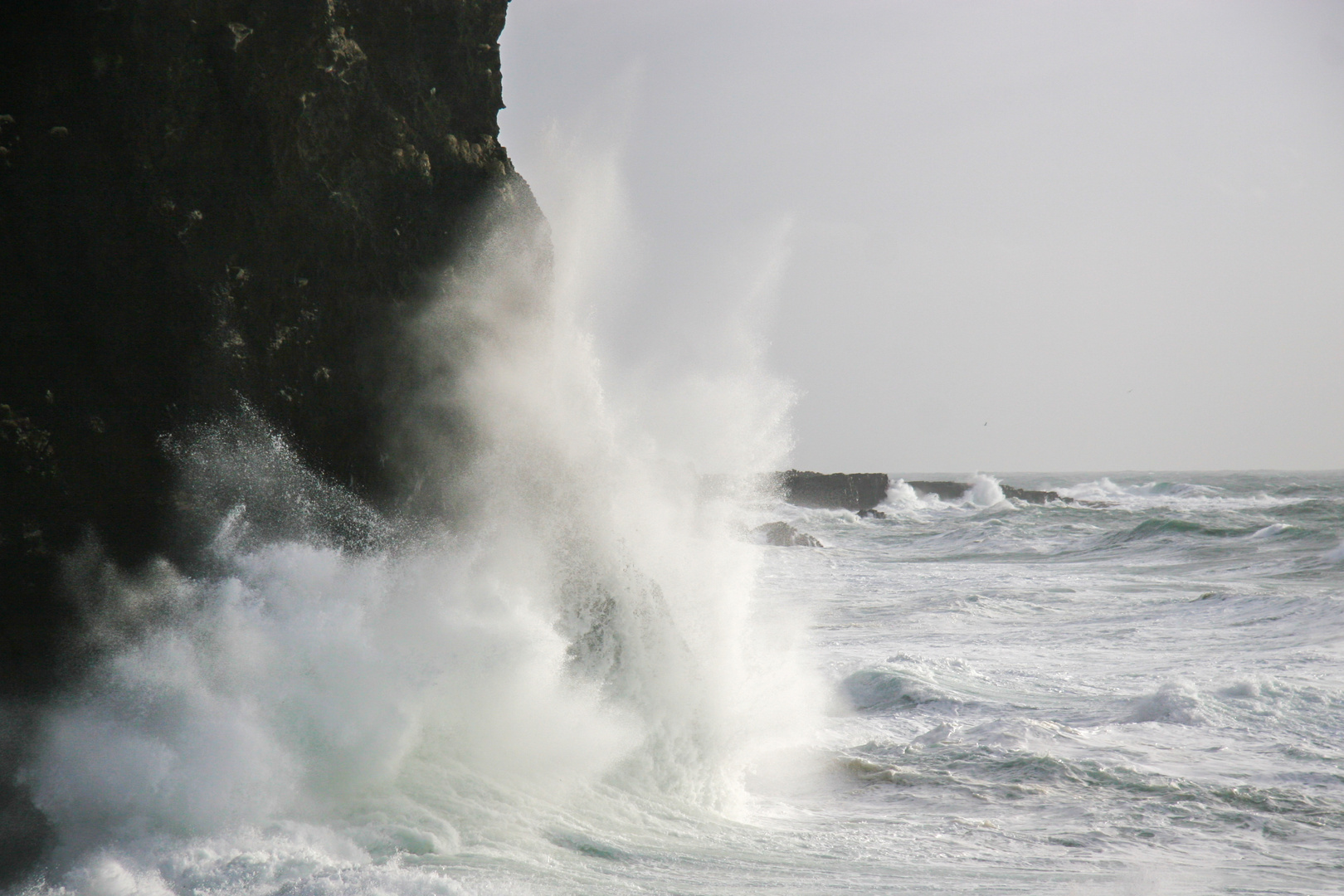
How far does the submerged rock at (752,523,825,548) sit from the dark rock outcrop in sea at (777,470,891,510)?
51.9 ft

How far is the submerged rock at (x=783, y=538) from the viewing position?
25078 mm

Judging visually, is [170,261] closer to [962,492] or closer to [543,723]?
[543,723]

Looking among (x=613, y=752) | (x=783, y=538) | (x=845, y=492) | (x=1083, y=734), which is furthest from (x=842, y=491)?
(x=613, y=752)

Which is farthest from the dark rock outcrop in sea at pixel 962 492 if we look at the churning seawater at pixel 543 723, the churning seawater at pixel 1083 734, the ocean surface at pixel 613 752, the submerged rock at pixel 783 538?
the churning seawater at pixel 543 723

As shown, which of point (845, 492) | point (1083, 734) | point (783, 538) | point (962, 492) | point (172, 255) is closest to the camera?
point (172, 255)

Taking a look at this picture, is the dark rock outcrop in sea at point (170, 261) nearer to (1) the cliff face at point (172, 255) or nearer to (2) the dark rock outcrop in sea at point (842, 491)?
(1) the cliff face at point (172, 255)

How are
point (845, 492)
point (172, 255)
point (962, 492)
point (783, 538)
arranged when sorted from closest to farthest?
point (172, 255) < point (783, 538) < point (845, 492) < point (962, 492)

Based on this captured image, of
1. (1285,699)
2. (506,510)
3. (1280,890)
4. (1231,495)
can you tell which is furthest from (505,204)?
(1231,495)

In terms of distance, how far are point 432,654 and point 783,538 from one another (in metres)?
21.2

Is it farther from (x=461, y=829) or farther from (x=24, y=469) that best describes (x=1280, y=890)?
(x=24, y=469)

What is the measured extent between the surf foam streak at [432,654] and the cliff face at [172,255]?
0.77 ft

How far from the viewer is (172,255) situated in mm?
4812

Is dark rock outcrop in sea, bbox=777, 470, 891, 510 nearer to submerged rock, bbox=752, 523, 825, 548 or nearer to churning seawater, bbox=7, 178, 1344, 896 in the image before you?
submerged rock, bbox=752, 523, 825, 548

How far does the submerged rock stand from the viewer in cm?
2508
